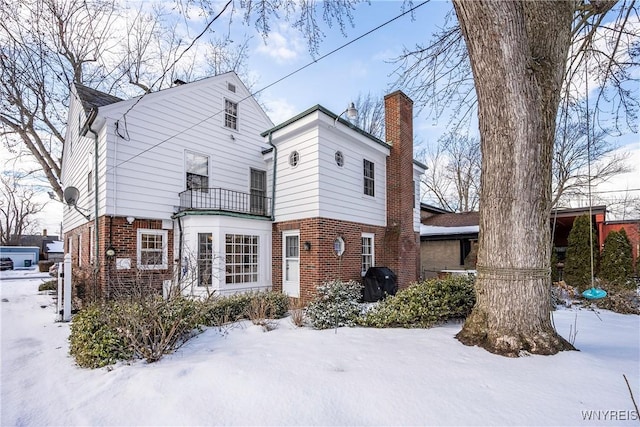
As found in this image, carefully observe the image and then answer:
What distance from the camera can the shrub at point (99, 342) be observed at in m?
4.01

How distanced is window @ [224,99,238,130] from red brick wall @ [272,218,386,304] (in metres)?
3.98

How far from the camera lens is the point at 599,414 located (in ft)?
8.13

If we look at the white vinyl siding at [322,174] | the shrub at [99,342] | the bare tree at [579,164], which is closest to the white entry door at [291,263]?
the white vinyl siding at [322,174]

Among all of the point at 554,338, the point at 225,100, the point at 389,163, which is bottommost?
the point at 554,338

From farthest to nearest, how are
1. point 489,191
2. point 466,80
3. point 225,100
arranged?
point 225,100 → point 466,80 → point 489,191

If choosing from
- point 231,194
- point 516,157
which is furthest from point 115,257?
point 516,157

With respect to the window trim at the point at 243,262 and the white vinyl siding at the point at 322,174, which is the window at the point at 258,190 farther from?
the window trim at the point at 243,262

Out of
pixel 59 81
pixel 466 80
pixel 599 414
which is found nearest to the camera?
pixel 599 414

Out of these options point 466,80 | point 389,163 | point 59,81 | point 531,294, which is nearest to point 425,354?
point 531,294

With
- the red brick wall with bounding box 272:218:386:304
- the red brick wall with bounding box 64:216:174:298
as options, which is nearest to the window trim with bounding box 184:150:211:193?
the red brick wall with bounding box 64:216:174:298

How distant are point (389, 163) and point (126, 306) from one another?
8.71 meters

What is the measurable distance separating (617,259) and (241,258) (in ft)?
40.0

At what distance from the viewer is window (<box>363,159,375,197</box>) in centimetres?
1017

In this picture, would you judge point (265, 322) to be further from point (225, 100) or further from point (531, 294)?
point (225, 100)
